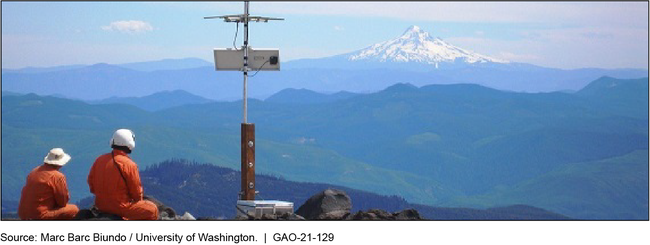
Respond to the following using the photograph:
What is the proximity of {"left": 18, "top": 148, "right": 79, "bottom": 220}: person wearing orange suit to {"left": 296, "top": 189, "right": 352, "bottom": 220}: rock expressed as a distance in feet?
12.5

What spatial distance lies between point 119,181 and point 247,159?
10.7ft

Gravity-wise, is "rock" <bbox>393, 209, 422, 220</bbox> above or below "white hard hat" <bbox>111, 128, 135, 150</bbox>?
below

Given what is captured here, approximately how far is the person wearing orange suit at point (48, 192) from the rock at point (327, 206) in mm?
3800

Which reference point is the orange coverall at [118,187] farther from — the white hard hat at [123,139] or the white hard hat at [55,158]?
the white hard hat at [55,158]

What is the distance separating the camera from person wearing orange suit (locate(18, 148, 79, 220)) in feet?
43.9

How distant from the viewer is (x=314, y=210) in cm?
1623

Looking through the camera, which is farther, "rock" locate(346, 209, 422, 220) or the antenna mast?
the antenna mast

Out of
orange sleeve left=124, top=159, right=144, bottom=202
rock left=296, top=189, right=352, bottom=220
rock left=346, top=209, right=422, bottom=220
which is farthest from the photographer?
rock left=296, top=189, right=352, bottom=220

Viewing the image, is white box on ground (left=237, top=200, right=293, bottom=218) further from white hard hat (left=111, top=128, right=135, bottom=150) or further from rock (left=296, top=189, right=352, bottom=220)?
white hard hat (left=111, top=128, right=135, bottom=150)

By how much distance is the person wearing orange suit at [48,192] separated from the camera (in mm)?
13375

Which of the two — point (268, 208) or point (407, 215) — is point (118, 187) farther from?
point (407, 215)

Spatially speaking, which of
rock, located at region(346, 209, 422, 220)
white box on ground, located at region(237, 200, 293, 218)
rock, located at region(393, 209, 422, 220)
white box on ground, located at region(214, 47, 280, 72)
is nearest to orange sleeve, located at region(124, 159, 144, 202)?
white box on ground, located at region(237, 200, 293, 218)

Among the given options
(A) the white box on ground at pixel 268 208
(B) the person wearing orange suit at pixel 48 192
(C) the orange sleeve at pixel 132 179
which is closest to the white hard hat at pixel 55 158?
(B) the person wearing orange suit at pixel 48 192
